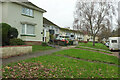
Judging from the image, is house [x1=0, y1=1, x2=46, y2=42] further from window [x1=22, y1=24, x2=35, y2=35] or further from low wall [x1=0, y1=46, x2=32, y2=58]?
low wall [x1=0, y1=46, x2=32, y2=58]

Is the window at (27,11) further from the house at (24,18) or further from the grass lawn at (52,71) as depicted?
the grass lawn at (52,71)

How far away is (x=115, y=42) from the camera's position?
56.7 ft

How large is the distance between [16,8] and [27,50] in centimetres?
779

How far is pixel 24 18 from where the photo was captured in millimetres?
14195

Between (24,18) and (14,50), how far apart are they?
8.28 meters

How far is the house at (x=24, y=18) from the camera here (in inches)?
488

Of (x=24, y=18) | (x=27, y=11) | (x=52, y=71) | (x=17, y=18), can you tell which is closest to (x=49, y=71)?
(x=52, y=71)

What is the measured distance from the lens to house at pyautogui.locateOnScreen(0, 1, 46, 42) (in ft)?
40.7

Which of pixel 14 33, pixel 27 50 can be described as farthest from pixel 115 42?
pixel 14 33

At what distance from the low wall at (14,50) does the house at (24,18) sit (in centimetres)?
581

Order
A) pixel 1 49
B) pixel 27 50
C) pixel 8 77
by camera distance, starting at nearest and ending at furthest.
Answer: pixel 8 77, pixel 1 49, pixel 27 50

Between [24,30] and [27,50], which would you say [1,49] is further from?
[24,30]

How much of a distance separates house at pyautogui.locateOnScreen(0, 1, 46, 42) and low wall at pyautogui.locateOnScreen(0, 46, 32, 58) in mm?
5806

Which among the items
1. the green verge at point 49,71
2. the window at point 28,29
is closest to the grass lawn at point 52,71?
the green verge at point 49,71
